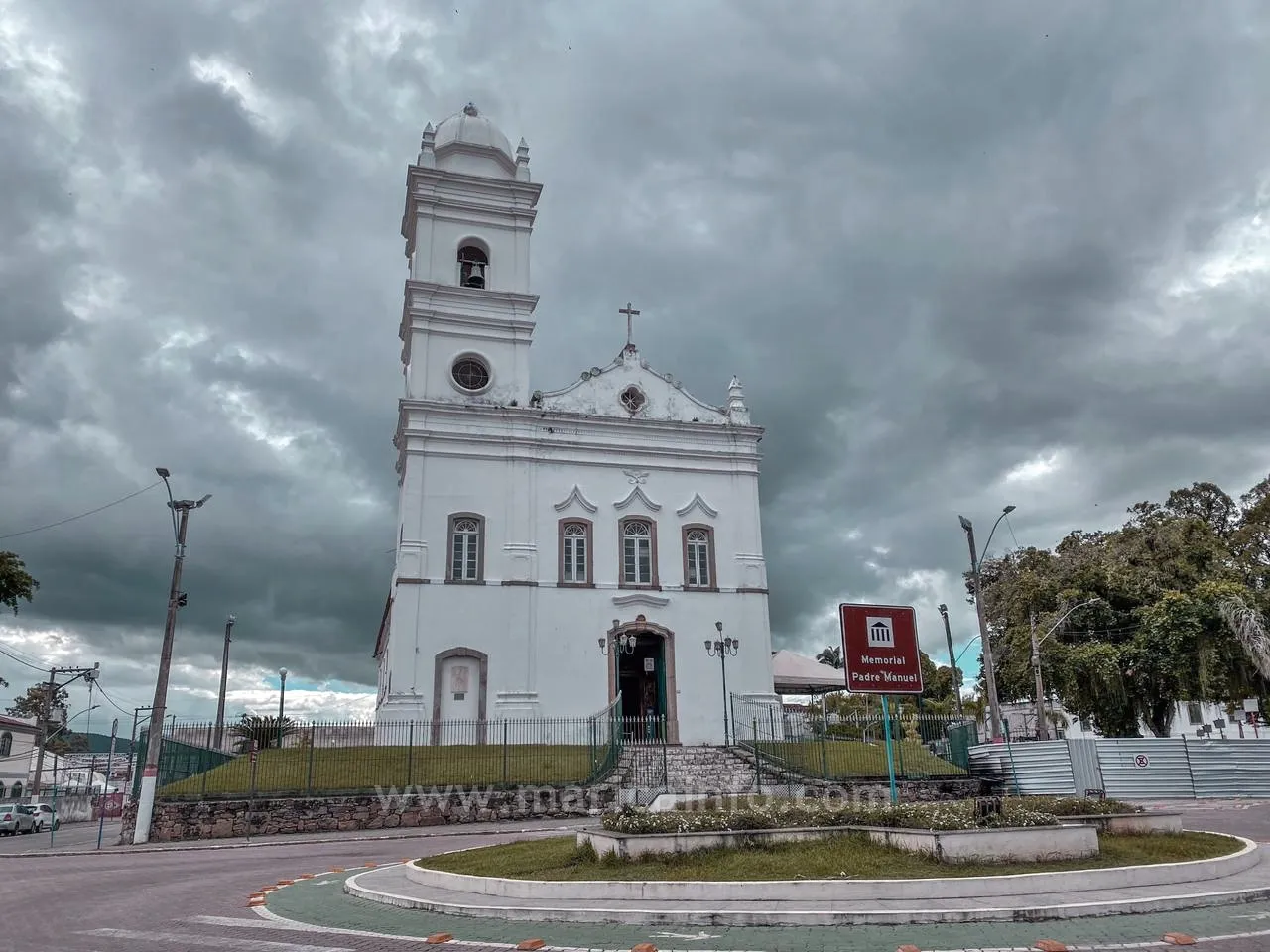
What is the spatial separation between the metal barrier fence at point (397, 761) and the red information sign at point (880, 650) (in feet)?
39.4

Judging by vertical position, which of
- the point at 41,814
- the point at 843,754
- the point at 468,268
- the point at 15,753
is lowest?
the point at 41,814

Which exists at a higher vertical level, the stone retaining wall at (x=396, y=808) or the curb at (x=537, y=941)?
the stone retaining wall at (x=396, y=808)

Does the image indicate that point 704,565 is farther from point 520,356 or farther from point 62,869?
point 62,869

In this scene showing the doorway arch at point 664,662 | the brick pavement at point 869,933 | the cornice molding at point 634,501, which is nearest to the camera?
the brick pavement at point 869,933

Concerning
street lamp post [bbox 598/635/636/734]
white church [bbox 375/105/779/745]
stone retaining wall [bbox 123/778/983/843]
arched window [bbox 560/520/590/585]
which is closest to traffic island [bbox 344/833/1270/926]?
stone retaining wall [bbox 123/778/983/843]

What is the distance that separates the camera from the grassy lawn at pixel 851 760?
78.9 ft

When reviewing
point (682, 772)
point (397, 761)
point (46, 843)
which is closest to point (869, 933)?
point (682, 772)

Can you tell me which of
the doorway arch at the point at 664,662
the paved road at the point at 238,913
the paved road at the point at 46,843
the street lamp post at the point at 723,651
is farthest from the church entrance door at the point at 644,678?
the paved road at the point at 46,843

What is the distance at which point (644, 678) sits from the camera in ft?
104

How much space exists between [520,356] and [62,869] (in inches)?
821

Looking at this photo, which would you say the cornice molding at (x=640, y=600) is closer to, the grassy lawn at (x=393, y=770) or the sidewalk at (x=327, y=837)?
the grassy lawn at (x=393, y=770)

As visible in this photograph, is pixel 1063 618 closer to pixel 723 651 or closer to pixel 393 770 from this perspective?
pixel 723 651

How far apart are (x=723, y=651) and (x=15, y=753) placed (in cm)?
5338

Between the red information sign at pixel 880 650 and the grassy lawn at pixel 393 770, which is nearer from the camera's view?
the red information sign at pixel 880 650
